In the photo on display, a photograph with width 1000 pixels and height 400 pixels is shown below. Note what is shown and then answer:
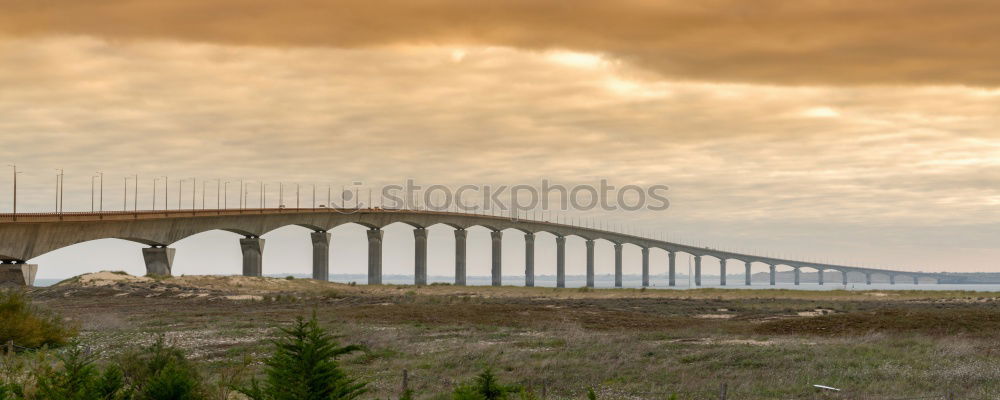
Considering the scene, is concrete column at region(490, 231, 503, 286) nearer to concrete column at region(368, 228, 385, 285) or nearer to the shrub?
concrete column at region(368, 228, 385, 285)

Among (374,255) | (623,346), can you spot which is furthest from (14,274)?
(374,255)

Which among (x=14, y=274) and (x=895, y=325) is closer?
(x=895, y=325)

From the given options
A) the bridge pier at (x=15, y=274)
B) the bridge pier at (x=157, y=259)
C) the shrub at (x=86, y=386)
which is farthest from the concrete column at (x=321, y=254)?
the shrub at (x=86, y=386)

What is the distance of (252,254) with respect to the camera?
351 ft

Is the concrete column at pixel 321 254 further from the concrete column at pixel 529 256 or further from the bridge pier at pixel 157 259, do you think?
the concrete column at pixel 529 256

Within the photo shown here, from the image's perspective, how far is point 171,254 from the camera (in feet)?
306

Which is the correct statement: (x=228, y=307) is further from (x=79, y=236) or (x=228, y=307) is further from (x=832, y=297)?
(x=832, y=297)

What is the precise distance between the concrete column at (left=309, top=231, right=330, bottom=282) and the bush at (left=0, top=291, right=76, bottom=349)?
84.8 metres

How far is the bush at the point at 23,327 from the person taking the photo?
111ft

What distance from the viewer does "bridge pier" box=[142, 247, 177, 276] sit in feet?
302

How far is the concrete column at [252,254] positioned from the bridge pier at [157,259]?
1473cm

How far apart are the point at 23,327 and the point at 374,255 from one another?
98.6 metres

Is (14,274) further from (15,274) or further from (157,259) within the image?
(157,259)

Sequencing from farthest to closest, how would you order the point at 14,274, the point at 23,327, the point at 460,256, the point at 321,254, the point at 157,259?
the point at 460,256 < the point at 321,254 < the point at 157,259 < the point at 14,274 < the point at 23,327
